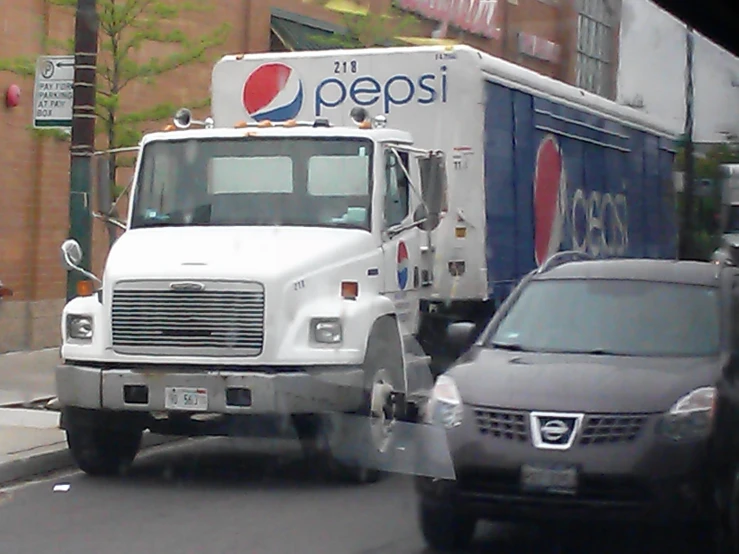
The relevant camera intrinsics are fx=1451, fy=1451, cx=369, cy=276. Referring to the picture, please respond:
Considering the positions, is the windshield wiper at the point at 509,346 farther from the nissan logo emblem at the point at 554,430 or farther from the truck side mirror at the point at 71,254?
the truck side mirror at the point at 71,254

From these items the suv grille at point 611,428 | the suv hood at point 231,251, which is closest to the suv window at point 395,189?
the suv hood at point 231,251

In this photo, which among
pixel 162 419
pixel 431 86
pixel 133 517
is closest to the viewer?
pixel 133 517

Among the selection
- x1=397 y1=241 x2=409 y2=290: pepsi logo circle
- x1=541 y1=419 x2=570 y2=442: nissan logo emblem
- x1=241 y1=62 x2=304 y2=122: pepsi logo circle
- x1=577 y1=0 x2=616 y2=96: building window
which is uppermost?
x1=577 y1=0 x2=616 y2=96: building window

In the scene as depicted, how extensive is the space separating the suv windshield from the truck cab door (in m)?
1.95

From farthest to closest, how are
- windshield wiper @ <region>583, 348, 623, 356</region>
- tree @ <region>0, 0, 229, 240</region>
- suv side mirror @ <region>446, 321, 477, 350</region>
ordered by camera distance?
→ 1. tree @ <region>0, 0, 229, 240</region>
2. suv side mirror @ <region>446, 321, 477, 350</region>
3. windshield wiper @ <region>583, 348, 623, 356</region>

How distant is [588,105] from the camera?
1612 centimetres

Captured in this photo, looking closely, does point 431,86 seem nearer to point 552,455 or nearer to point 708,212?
point 552,455

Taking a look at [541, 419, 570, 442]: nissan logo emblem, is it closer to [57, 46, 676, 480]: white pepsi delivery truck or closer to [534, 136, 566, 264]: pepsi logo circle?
[57, 46, 676, 480]: white pepsi delivery truck

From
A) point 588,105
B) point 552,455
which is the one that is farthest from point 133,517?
point 588,105

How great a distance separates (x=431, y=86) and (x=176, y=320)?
3.84 metres

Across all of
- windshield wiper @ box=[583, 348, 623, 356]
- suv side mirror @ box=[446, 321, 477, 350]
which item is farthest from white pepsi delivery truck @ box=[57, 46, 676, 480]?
windshield wiper @ box=[583, 348, 623, 356]

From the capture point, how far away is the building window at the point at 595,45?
11.7 m

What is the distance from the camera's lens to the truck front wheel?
1080cm

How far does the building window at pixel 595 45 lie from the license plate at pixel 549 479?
4.28 metres
